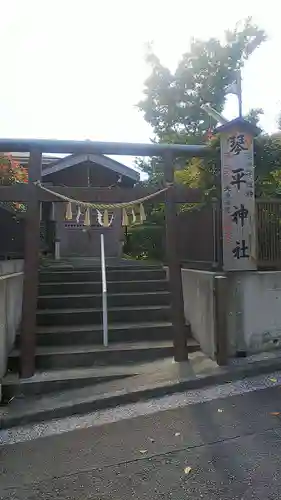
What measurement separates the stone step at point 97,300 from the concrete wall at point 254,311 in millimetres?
1730

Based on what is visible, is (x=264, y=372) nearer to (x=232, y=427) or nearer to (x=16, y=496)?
(x=232, y=427)

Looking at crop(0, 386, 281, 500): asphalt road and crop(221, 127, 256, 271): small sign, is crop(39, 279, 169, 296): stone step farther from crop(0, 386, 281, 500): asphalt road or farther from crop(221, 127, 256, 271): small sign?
crop(0, 386, 281, 500): asphalt road

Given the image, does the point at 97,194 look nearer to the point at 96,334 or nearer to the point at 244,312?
the point at 96,334

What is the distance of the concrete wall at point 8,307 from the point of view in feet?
18.6

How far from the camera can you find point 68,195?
6.18 meters

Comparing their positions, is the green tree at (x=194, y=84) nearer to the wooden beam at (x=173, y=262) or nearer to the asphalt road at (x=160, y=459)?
the wooden beam at (x=173, y=262)

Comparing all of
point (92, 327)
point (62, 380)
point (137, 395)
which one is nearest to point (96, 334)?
point (92, 327)

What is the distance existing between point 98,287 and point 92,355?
210 centimetres

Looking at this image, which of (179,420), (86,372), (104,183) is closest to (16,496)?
(179,420)

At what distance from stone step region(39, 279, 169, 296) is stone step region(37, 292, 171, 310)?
25 centimetres

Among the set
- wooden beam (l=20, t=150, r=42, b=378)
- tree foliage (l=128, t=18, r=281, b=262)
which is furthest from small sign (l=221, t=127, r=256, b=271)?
tree foliage (l=128, t=18, r=281, b=262)

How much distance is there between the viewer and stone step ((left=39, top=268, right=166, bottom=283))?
27.6ft

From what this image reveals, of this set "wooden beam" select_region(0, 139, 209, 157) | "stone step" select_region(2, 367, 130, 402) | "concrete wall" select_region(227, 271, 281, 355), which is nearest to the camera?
"stone step" select_region(2, 367, 130, 402)

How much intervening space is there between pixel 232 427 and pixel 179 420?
57 cm
